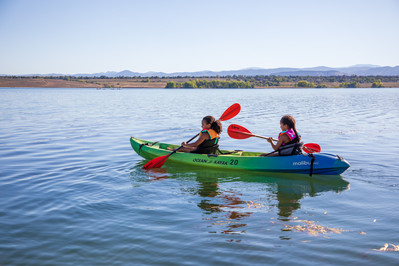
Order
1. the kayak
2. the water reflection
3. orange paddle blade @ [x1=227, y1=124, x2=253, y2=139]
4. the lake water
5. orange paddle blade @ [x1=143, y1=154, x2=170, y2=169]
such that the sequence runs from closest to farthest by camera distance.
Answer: the lake water, the water reflection, the kayak, orange paddle blade @ [x1=143, y1=154, x2=170, y2=169], orange paddle blade @ [x1=227, y1=124, x2=253, y2=139]

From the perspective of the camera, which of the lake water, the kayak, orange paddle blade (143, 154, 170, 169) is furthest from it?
orange paddle blade (143, 154, 170, 169)

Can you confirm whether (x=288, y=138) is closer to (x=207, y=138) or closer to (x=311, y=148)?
(x=311, y=148)

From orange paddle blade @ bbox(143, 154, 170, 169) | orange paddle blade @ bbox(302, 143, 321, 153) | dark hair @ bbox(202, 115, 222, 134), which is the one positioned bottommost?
orange paddle blade @ bbox(143, 154, 170, 169)

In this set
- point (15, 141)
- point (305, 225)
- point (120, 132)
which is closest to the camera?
point (305, 225)

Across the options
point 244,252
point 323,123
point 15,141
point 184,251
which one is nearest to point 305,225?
point 244,252

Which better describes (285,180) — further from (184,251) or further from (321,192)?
(184,251)

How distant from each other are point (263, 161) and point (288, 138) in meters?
0.88

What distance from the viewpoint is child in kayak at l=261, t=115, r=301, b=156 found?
342 inches

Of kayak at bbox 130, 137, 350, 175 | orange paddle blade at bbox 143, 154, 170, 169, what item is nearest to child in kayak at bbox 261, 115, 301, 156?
kayak at bbox 130, 137, 350, 175

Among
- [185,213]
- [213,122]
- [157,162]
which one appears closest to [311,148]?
[213,122]

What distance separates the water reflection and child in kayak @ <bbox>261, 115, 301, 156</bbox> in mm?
666

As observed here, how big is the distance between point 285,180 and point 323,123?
502 inches

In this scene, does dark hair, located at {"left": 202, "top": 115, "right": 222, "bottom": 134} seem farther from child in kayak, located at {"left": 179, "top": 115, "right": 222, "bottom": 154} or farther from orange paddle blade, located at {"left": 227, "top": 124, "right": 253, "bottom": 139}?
orange paddle blade, located at {"left": 227, "top": 124, "right": 253, "bottom": 139}

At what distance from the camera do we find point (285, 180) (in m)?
8.88
